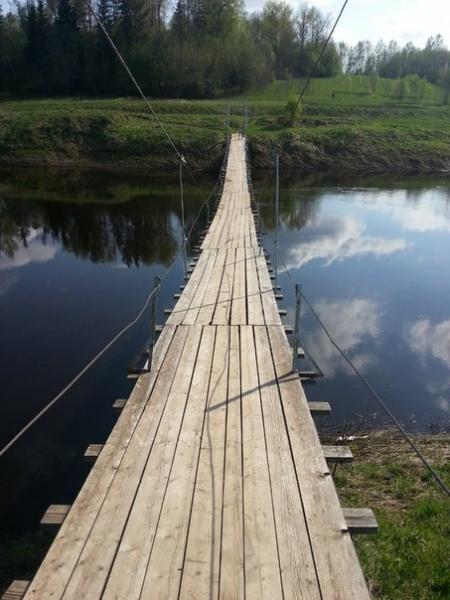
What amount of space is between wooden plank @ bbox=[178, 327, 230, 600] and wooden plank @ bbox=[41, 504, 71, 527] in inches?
37.3

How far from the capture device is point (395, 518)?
579 centimetres

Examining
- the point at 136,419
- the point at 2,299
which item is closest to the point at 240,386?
the point at 136,419

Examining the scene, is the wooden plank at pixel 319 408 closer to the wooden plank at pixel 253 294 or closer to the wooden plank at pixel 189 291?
the wooden plank at pixel 253 294

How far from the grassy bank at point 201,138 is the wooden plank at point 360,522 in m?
30.0

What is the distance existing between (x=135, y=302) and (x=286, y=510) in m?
9.95

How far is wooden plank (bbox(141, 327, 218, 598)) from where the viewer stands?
3.05m

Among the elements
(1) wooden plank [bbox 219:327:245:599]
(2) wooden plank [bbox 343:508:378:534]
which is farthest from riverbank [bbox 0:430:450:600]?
(1) wooden plank [bbox 219:327:245:599]

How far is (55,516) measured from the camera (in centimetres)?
359

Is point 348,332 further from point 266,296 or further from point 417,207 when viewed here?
point 417,207

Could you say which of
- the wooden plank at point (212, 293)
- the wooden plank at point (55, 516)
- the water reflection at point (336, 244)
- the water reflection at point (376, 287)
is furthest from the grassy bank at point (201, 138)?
the wooden plank at point (55, 516)

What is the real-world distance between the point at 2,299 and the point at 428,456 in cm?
1098

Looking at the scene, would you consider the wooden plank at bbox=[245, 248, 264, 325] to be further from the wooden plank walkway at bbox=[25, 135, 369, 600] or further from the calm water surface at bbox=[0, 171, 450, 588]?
the calm water surface at bbox=[0, 171, 450, 588]

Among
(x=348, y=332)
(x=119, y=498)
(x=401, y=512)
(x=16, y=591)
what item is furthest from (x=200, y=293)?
(x=16, y=591)

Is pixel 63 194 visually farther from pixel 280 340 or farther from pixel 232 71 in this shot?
pixel 232 71
